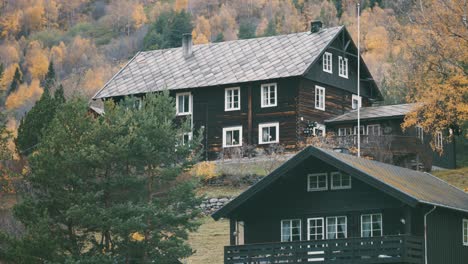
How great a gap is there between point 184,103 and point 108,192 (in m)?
27.8

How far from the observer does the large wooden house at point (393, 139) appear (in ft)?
215

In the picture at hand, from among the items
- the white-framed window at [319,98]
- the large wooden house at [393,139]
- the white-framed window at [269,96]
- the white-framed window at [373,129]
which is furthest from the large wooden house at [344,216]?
the white-framed window at [319,98]

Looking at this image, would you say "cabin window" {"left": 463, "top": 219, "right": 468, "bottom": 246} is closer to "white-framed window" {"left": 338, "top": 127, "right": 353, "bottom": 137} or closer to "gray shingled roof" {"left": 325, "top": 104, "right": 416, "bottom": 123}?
"gray shingled roof" {"left": 325, "top": 104, "right": 416, "bottom": 123}

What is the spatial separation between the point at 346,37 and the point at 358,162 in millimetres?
31736

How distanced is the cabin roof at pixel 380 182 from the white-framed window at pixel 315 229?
217 centimetres

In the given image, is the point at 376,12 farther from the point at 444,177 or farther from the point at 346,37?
the point at 444,177

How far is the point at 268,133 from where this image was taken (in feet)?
235

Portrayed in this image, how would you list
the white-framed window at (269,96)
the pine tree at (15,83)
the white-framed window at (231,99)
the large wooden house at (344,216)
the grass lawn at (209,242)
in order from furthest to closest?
the pine tree at (15,83) < the white-framed window at (231,99) < the white-framed window at (269,96) < the grass lawn at (209,242) < the large wooden house at (344,216)

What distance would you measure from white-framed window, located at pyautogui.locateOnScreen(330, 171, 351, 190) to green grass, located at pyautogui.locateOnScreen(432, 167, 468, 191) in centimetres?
1735

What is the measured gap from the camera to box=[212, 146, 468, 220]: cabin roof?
41.8 meters

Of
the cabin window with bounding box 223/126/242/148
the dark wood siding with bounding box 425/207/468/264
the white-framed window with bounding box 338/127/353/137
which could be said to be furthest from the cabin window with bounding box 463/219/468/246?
the cabin window with bounding box 223/126/242/148

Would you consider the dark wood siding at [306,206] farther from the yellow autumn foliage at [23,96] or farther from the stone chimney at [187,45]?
the yellow autumn foliage at [23,96]

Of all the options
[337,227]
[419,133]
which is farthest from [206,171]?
[337,227]

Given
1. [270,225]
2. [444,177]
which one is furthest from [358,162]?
[444,177]
